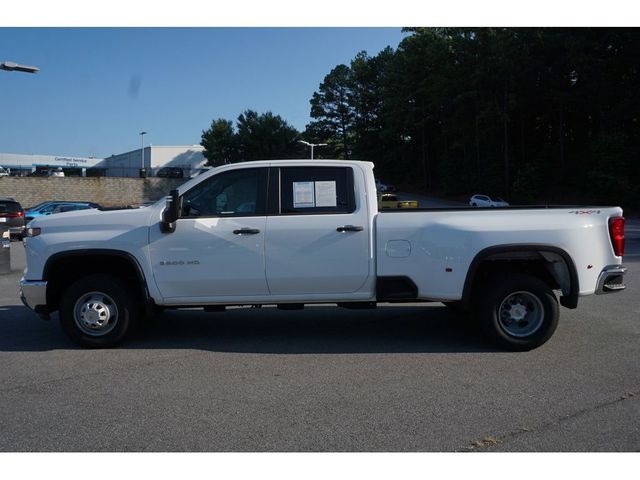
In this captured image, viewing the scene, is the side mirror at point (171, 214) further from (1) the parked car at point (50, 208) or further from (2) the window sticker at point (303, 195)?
(1) the parked car at point (50, 208)

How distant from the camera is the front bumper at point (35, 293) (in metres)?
6.38

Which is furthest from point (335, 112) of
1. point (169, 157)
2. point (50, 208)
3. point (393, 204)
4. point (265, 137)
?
point (393, 204)

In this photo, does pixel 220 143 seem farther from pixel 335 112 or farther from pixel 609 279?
pixel 609 279

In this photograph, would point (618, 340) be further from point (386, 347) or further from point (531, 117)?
point (531, 117)

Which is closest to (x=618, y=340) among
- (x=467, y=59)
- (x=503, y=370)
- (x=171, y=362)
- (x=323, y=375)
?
(x=503, y=370)

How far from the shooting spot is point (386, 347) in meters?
6.56

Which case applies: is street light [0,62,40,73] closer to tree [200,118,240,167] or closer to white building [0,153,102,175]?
tree [200,118,240,167]

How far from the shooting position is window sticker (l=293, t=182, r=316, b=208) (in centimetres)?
645

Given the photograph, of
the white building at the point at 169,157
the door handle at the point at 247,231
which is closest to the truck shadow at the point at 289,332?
the door handle at the point at 247,231

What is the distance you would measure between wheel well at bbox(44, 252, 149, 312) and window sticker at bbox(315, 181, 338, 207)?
2111mm

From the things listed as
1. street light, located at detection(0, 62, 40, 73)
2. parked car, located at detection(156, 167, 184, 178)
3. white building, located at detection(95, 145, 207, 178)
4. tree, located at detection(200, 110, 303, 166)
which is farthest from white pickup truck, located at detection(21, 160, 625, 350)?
white building, located at detection(95, 145, 207, 178)

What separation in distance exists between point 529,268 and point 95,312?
492 centimetres

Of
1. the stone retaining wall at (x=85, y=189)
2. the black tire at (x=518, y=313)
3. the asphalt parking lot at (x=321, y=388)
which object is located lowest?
the asphalt parking lot at (x=321, y=388)

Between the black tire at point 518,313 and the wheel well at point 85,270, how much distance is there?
3.77 meters
